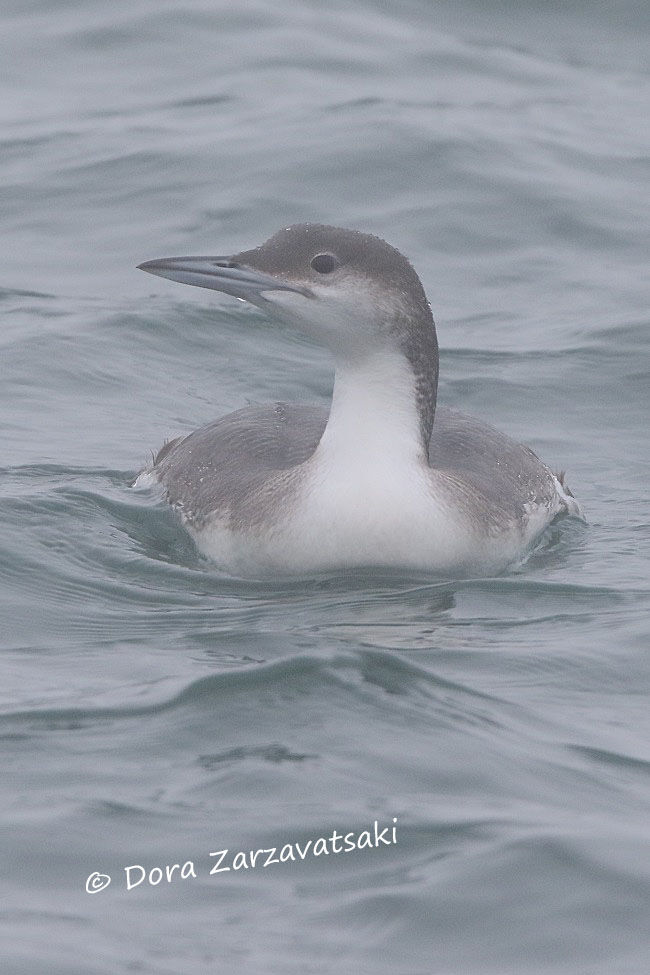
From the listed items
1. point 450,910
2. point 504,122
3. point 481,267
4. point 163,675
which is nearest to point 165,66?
point 504,122

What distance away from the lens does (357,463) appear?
7.20 m

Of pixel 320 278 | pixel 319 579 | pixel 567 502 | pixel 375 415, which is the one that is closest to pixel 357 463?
pixel 375 415

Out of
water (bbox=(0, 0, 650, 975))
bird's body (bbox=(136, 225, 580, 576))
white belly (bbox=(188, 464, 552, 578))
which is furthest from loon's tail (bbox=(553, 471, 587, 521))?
white belly (bbox=(188, 464, 552, 578))

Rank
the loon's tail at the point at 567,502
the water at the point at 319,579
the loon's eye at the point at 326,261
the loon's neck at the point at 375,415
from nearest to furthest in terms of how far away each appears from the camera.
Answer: the water at the point at 319,579 < the loon's eye at the point at 326,261 < the loon's neck at the point at 375,415 < the loon's tail at the point at 567,502

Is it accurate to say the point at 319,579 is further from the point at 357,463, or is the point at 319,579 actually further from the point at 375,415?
the point at 375,415

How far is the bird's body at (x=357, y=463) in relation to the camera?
279 inches

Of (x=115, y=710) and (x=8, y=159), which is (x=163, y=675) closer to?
(x=115, y=710)

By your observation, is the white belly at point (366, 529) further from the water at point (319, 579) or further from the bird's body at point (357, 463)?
the water at point (319, 579)

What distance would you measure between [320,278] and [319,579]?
3.69 feet

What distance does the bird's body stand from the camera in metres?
7.08

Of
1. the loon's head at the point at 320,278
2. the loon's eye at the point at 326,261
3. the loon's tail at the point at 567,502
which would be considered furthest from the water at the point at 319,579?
the loon's eye at the point at 326,261

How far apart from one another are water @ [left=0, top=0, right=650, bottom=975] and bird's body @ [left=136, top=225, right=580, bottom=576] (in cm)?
15

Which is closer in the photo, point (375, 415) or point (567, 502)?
point (375, 415)

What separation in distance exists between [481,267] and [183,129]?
3.41 meters
